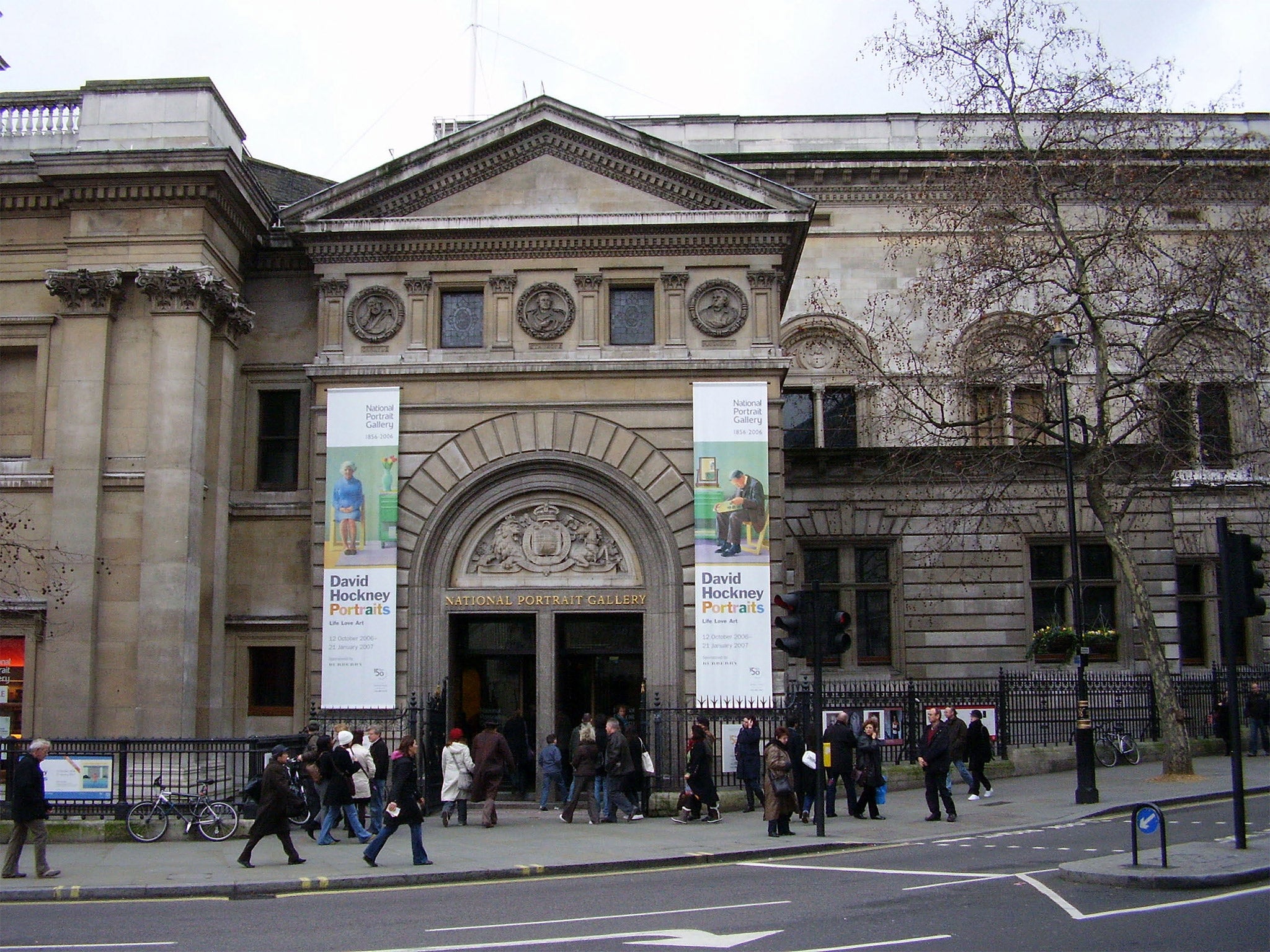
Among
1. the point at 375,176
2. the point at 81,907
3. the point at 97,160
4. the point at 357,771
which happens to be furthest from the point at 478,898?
the point at 97,160

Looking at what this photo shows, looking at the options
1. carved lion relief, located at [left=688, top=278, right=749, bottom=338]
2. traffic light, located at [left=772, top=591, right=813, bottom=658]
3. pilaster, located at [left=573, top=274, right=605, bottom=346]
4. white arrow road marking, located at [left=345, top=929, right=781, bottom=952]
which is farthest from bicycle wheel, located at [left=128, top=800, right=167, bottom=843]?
carved lion relief, located at [left=688, top=278, right=749, bottom=338]

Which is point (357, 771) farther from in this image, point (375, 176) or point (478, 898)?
point (375, 176)

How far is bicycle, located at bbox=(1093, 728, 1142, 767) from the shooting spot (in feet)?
93.3

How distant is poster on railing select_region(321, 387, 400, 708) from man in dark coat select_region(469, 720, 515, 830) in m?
3.54

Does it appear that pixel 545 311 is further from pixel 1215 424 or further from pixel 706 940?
pixel 1215 424

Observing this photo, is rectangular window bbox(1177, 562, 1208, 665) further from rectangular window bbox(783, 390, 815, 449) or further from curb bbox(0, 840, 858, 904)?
curb bbox(0, 840, 858, 904)

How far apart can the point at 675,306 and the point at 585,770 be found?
32.3 feet

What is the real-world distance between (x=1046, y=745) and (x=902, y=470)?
282 inches

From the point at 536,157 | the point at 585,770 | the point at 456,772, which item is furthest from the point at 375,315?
the point at 585,770

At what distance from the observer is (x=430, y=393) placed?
25500 mm

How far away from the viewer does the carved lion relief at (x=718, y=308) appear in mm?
25609

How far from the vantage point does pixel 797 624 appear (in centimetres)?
1789

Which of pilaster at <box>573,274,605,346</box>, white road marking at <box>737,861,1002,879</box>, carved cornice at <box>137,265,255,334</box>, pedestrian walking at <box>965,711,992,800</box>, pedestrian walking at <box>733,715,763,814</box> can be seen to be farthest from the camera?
pilaster at <box>573,274,605,346</box>

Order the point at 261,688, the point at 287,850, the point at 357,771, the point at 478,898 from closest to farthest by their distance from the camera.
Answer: the point at 478,898, the point at 287,850, the point at 357,771, the point at 261,688
